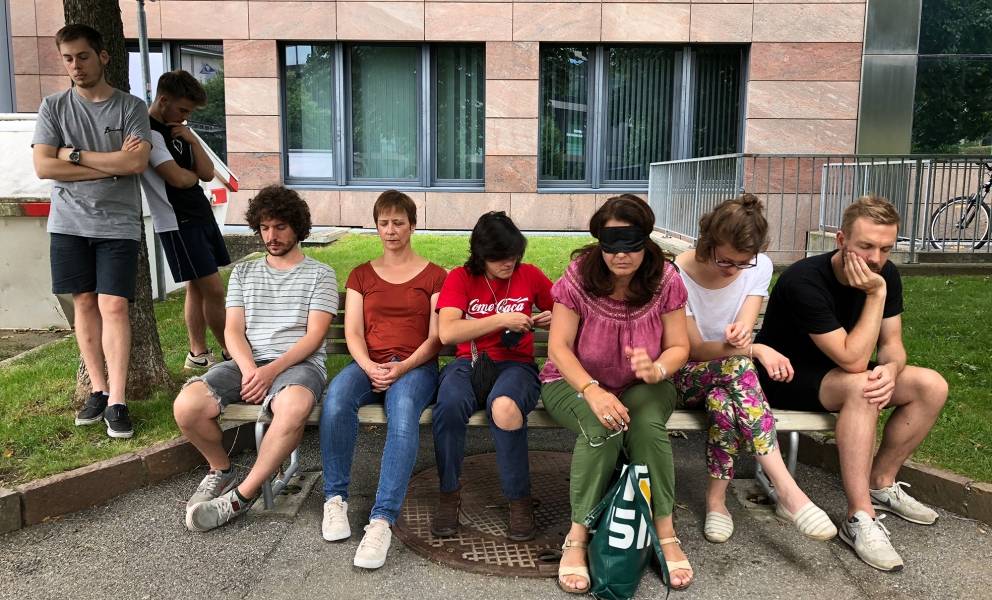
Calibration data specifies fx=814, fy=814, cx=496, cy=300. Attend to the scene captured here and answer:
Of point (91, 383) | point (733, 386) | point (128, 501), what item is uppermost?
point (733, 386)

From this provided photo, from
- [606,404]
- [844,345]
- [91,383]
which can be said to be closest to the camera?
[606,404]

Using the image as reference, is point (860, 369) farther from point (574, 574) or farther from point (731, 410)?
point (574, 574)

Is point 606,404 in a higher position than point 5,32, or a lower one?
lower

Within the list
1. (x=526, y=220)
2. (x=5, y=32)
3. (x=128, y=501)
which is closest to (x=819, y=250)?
(x=526, y=220)

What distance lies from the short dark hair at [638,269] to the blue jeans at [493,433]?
548 millimetres

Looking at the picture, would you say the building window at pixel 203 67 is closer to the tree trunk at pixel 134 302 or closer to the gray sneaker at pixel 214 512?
the tree trunk at pixel 134 302

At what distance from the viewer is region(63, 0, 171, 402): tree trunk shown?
4820mm

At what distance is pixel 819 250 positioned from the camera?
11.4 m

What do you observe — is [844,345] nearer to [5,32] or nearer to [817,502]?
[817,502]

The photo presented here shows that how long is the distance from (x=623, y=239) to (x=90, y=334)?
2996 mm

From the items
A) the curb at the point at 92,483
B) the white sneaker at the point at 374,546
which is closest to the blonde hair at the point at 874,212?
the white sneaker at the point at 374,546

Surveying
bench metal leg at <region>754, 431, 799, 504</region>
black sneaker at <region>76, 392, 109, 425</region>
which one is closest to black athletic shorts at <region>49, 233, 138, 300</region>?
black sneaker at <region>76, 392, 109, 425</region>

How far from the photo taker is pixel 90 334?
14.6ft

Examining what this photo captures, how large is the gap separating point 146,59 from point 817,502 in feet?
21.5
